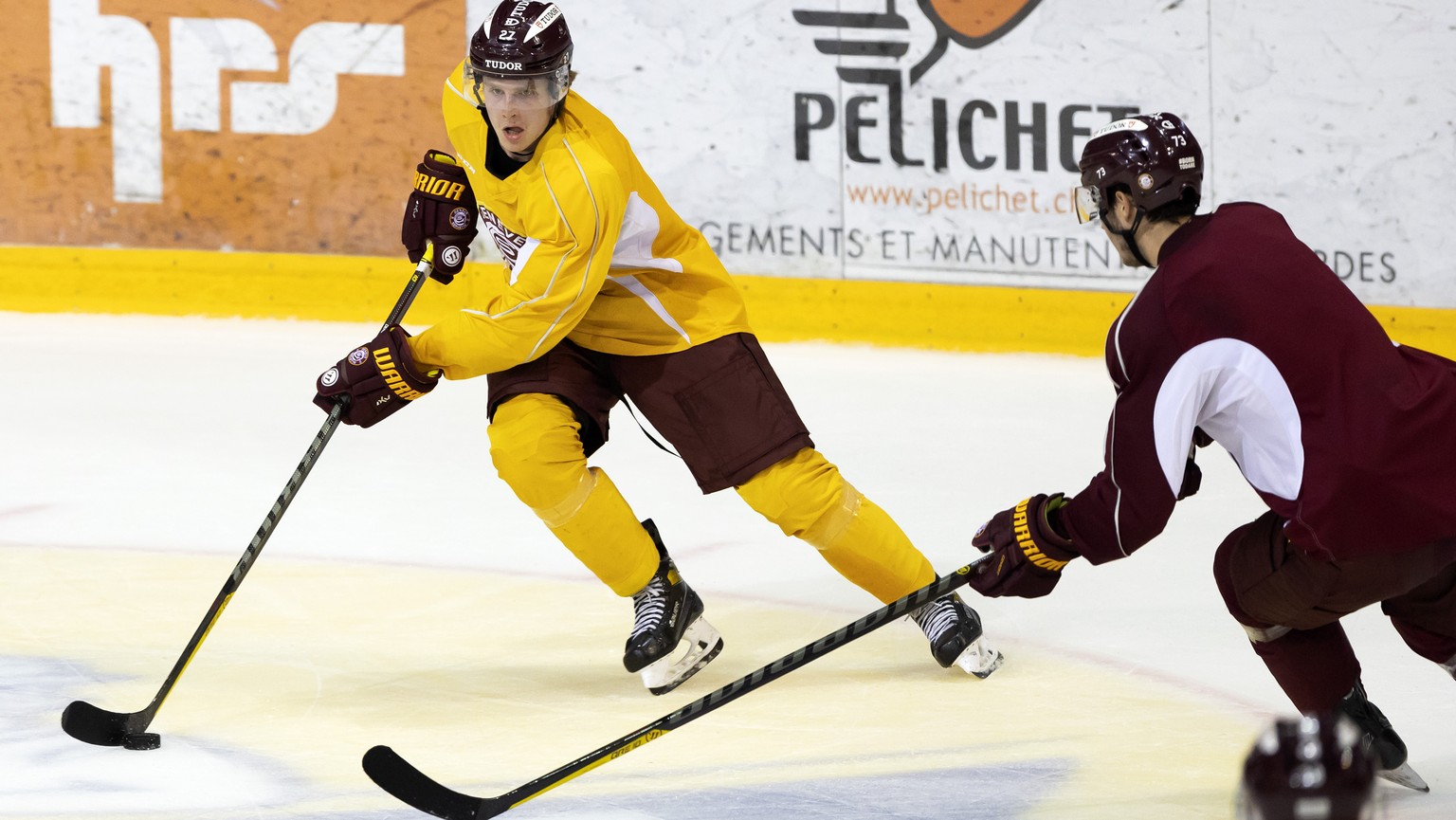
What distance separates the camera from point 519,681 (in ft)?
10.4

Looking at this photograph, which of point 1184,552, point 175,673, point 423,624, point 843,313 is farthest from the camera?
point 843,313

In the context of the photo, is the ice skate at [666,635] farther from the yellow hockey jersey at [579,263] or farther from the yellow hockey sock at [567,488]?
the yellow hockey jersey at [579,263]

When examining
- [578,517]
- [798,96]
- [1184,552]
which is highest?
[798,96]

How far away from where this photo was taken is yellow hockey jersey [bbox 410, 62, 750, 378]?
116 inches

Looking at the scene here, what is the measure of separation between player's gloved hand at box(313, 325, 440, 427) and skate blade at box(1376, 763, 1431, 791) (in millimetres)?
1464

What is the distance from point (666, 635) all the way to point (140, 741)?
81cm

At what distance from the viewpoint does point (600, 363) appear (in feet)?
10.6

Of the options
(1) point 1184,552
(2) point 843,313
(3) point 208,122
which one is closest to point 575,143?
(1) point 1184,552

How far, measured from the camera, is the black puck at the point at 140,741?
2.80 meters

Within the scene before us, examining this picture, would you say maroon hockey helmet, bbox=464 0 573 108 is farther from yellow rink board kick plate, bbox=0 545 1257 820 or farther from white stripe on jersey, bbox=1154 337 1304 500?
white stripe on jersey, bbox=1154 337 1304 500

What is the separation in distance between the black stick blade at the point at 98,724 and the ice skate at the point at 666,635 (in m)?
0.74

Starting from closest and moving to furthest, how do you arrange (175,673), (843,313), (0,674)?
(175,673)
(0,674)
(843,313)

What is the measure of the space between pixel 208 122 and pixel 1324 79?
3440mm

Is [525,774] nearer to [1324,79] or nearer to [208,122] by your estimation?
[1324,79]
